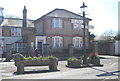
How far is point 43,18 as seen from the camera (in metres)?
31.5

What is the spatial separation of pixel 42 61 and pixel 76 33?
2054cm

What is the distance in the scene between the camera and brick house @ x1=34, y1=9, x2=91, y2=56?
102 feet

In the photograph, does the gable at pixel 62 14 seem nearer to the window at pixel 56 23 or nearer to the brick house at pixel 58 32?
the brick house at pixel 58 32

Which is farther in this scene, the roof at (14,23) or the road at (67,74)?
the roof at (14,23)

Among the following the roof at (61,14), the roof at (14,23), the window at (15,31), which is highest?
the roof at (61,14)

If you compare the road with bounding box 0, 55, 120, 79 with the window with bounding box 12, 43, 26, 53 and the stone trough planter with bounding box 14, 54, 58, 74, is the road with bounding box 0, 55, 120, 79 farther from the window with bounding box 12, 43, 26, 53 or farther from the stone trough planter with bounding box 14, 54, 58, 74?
the window with bounding box 12, 43, 26, 53

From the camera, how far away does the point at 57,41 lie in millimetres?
32062

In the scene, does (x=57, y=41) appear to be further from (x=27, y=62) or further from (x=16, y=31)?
(x=27, y=62)

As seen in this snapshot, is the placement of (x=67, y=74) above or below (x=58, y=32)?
below

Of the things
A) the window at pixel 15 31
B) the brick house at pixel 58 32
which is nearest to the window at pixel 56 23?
the brick house at pixel 58 32

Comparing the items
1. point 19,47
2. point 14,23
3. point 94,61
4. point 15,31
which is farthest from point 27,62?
point 14,23

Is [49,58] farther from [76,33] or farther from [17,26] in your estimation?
[17,26]

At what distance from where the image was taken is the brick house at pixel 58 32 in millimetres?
31130

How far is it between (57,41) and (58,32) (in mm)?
1528
